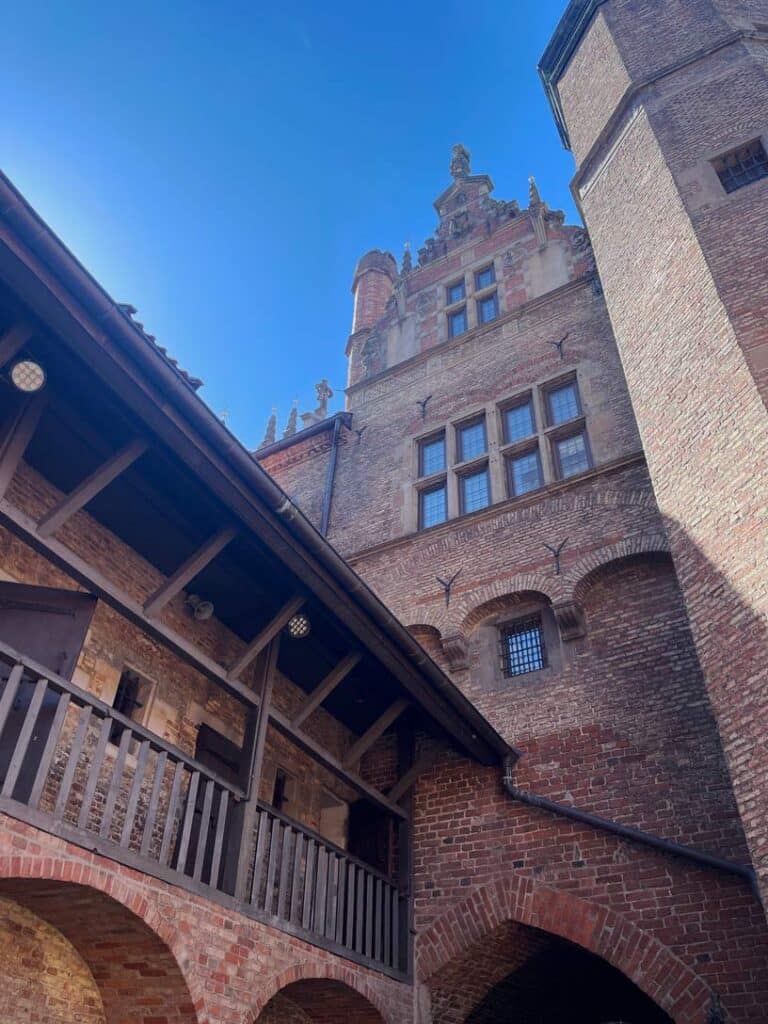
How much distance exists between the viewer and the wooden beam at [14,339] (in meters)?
5.18

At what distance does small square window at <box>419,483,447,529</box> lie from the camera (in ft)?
42.8

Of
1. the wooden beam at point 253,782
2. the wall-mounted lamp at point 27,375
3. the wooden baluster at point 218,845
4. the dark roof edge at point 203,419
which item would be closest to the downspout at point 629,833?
the dark roof edge at point 203,419

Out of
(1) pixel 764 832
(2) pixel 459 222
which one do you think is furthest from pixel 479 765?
(2) pixel 459 222

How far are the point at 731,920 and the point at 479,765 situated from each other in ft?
10.1

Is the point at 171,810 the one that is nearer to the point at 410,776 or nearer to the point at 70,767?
the point at 70,767

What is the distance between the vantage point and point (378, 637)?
25.2 ft

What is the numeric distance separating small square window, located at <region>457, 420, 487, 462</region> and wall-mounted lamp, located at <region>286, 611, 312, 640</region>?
6.09 meters

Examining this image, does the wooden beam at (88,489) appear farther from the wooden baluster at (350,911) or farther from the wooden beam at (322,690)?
the wooden baluster at (350,911)

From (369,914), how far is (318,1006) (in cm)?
92

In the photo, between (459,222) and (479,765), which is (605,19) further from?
(479,765)

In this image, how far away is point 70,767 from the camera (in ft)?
16.6

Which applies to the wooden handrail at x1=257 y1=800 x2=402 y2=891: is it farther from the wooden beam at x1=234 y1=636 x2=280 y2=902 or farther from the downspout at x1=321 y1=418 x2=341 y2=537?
the downspout at x1=321 y1=418 x2=341 y2=537

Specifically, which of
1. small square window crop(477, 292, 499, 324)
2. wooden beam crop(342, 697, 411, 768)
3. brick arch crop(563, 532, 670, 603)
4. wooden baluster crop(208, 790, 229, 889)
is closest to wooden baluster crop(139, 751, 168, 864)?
wooden baluster crop(208, 790, 229, 889)

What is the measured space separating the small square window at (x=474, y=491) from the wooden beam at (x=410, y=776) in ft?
14.6
